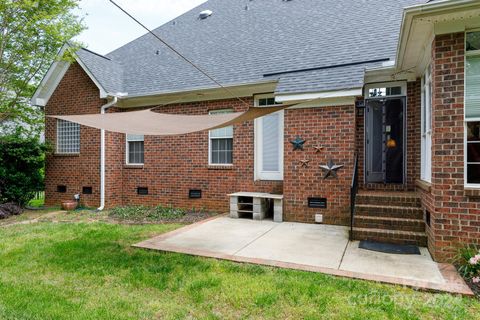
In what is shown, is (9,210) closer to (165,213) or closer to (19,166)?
(19,166)

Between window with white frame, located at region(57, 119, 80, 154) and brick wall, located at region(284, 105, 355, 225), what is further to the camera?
window with white frame, located at region(57, 119, 80, 154)

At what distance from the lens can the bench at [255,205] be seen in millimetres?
7098

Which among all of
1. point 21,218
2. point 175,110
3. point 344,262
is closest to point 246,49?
point 175,110

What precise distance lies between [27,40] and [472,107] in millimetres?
10853

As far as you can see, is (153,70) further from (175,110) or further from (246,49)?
(246,49)

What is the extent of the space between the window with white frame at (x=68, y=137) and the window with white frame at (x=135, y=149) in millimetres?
1743

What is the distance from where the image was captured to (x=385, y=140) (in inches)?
285

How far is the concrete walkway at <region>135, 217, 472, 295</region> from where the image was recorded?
377 centimetres

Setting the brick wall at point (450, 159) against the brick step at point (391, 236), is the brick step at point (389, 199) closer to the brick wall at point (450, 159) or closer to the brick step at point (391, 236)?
the brick step at point (391, 236)

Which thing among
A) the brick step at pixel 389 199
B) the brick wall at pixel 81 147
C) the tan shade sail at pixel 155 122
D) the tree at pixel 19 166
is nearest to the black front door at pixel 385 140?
→ the brick step at pixel 389 199

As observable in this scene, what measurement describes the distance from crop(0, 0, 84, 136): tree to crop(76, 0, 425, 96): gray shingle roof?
45.7 inches

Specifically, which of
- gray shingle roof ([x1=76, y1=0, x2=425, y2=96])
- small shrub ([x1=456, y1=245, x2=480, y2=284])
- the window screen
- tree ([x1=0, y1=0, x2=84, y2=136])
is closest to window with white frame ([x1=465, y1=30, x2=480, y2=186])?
small shrub ([x1=456, y1=245, x2=480, y2=284])

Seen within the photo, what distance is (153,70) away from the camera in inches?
413

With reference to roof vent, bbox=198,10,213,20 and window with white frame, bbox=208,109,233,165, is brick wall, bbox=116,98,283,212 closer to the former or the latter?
window with white frame, bbox=208,109,233,165
